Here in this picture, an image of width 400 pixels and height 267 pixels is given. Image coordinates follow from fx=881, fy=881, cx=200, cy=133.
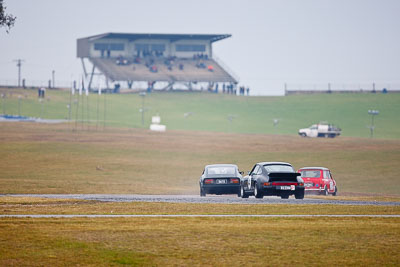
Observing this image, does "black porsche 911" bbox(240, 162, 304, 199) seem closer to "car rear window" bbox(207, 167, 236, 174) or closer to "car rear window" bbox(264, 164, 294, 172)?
"car rear window" bbox(264, 164, 294, 172)

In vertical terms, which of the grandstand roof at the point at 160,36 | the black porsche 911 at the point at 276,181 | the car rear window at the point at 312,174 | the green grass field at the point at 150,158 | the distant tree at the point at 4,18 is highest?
the grandstand roof at the point at 160,36

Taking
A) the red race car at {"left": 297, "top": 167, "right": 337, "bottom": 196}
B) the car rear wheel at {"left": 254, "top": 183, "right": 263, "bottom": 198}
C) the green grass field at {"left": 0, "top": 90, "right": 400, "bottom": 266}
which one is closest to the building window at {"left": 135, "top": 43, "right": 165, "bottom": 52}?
the green grass field at {"left": 0, "top": 90, "right": 400, "bottom": 266}

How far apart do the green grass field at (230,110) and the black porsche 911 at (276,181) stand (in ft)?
274

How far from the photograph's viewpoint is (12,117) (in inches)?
4601

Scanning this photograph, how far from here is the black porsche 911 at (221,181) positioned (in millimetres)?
37219

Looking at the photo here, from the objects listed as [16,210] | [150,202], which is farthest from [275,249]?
[150,202]

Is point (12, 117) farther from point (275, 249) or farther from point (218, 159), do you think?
point (275, 249)

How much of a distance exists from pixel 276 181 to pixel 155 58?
141m

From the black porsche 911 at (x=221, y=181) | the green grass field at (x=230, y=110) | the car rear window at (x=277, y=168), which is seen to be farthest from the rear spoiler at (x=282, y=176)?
the green grass field at (x=230, y=110)

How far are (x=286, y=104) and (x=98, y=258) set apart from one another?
132 meters

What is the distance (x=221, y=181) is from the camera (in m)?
37.3

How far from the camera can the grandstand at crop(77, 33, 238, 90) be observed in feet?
528

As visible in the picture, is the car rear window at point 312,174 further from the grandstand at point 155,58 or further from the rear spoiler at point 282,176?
the grandstand at point 155,58

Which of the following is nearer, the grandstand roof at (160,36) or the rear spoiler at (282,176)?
the rear spoiler at (282,176)
